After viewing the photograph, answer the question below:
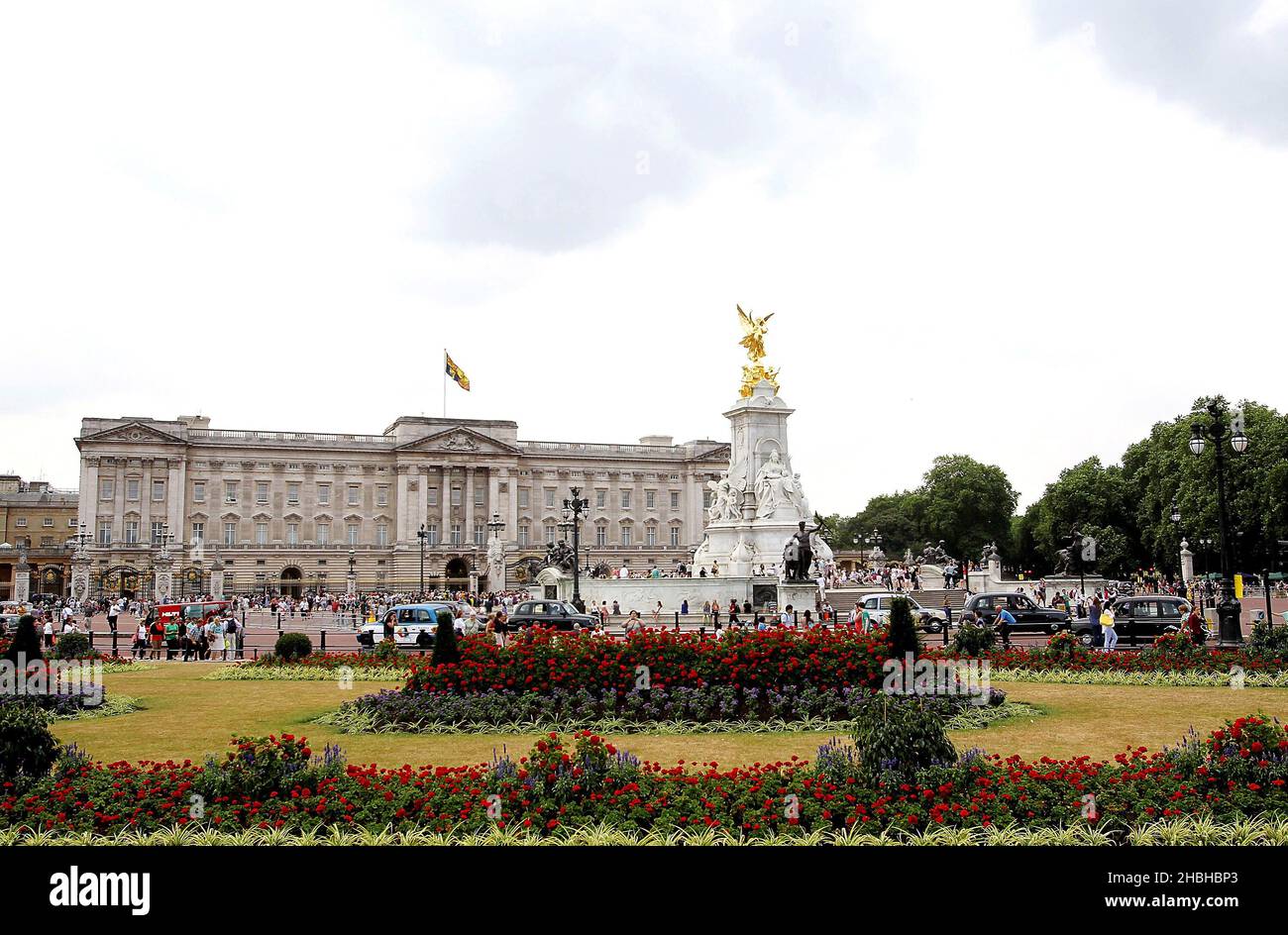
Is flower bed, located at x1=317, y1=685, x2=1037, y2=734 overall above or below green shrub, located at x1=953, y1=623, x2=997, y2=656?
below

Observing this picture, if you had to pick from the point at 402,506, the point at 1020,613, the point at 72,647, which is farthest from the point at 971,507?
the point at 72,647

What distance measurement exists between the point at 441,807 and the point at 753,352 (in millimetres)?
46001

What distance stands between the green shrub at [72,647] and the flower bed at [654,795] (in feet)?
51.9

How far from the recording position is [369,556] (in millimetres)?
101500

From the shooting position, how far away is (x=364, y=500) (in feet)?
338

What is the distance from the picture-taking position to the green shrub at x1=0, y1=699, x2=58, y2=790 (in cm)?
938

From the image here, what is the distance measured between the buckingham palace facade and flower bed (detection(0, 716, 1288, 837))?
83.5 metres

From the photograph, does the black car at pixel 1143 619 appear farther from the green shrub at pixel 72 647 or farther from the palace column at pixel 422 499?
the palace column at pixel 422 499

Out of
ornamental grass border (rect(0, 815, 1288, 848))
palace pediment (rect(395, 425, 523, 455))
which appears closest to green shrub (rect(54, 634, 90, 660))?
ornamental grass border (rect(0, 815, 1288, 848))

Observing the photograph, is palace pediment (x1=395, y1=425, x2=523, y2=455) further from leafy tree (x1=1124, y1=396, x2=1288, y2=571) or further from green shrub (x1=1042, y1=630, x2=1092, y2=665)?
green shrub (x1=1042, y1=630, x2=1092, y2=665)

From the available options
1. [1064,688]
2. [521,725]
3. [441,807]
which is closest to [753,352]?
[1064,688]

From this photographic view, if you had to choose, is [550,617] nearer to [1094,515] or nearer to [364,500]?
[1094,515]

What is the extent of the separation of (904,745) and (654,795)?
7.24ft
